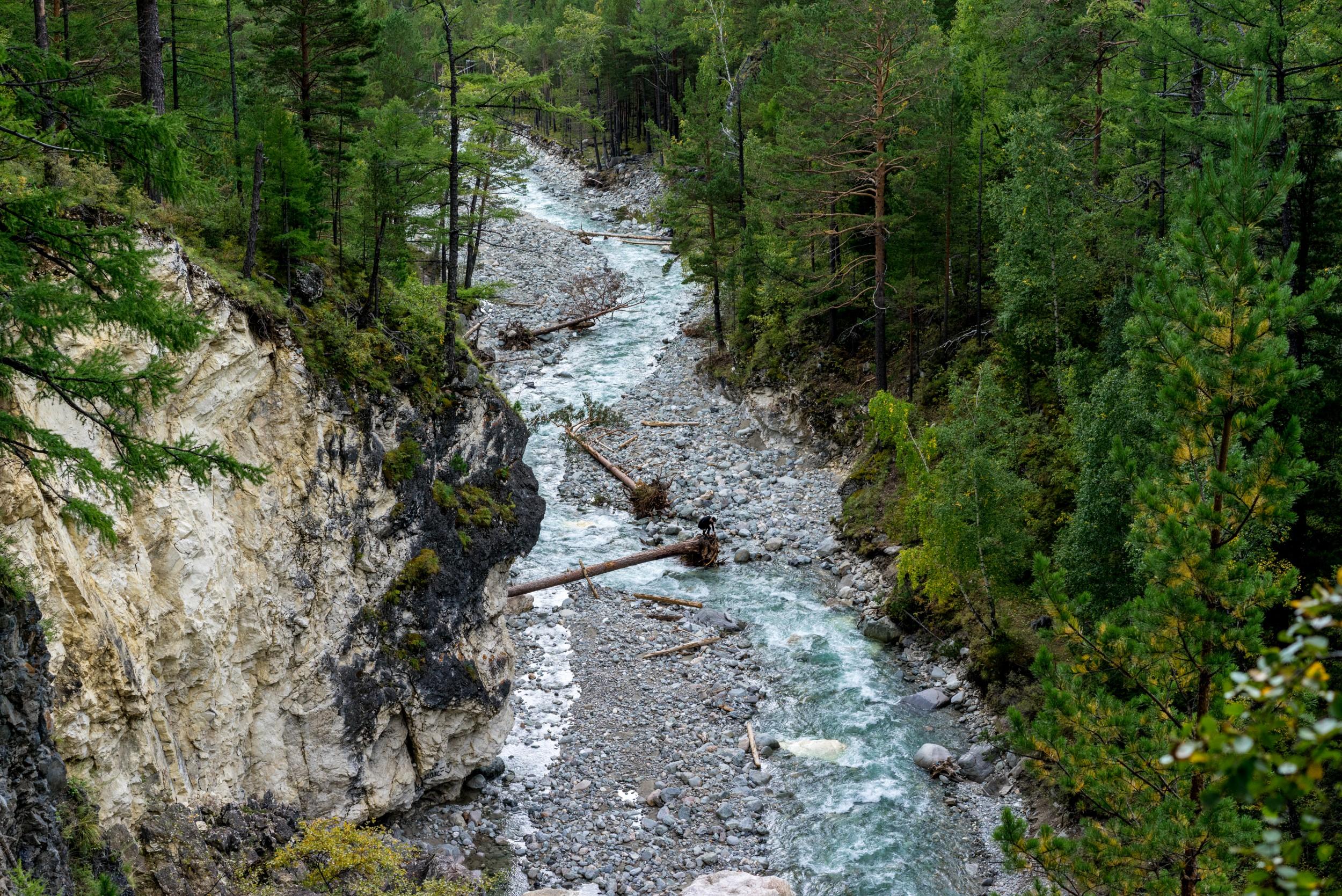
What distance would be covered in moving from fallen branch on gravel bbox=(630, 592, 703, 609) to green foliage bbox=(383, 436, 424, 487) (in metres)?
9.85

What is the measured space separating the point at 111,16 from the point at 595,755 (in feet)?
65.8

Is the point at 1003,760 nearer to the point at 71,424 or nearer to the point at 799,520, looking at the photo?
the point at 799,520

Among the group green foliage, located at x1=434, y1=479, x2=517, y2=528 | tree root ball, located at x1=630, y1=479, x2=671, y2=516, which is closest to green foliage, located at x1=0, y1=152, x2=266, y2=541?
green foliage, located at x1=434, y1=479, x2=517, y2=528

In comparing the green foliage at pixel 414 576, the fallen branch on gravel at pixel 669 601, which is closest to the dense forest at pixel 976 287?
the green foliage at pixel 414 576

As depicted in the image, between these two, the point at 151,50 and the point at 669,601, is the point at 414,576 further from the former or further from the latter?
the point at 669,601

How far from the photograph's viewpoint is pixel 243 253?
14438 millimetres

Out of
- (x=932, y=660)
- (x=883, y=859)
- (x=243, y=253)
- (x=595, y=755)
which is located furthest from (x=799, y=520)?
(x=243, y=253)

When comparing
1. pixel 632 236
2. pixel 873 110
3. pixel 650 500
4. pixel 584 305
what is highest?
pixel 873 110

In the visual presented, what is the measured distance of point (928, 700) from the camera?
18891mm

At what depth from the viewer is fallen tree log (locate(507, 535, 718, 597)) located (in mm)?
24859

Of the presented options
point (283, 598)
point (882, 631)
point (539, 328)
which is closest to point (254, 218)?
point (283, 598)

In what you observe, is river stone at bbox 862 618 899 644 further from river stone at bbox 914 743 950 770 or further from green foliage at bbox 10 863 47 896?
green foliage at bbox 10 863 47 896

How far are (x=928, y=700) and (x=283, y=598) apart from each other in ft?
41.9

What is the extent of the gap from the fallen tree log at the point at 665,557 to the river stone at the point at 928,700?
26.7 ft
